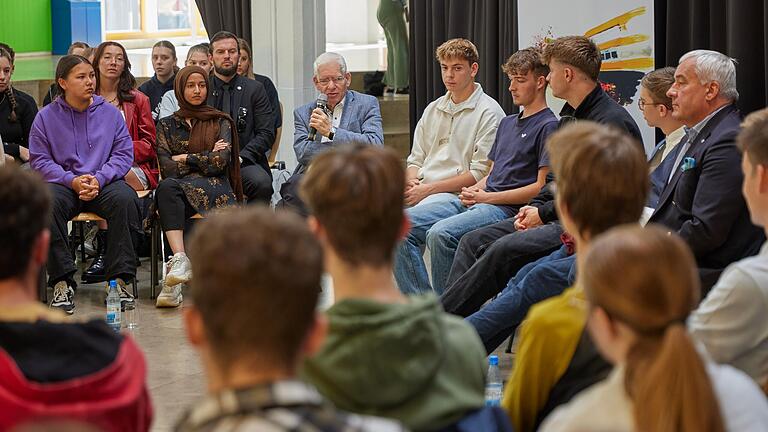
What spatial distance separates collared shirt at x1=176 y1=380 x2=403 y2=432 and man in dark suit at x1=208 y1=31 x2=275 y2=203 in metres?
5.14

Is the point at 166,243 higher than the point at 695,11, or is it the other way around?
the point at 695,11

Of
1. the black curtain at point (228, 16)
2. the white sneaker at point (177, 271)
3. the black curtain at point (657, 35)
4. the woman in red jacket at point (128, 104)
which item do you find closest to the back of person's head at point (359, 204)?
the black curtain at point (657, 35)

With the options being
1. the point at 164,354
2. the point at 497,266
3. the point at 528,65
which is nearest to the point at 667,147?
the point at 528,65

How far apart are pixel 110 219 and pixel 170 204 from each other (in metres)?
0.32

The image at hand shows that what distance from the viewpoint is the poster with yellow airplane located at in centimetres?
564

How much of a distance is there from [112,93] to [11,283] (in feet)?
15.3

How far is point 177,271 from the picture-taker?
572 centimetres

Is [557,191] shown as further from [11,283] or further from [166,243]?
[166,243]

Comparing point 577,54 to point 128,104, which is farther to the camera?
point 128,104

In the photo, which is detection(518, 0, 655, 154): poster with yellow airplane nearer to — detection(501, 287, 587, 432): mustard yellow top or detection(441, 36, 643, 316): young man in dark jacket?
detection(441, 36, 643, 316): young man in dark jacket

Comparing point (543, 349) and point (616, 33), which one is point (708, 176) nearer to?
point (543, 349)

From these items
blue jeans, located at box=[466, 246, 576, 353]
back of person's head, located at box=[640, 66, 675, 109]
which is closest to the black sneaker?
blue jeans, located at box=[466, 246, 576, 353]

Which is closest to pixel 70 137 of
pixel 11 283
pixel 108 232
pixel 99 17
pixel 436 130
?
pixel 108 232

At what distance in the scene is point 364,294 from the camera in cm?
202
